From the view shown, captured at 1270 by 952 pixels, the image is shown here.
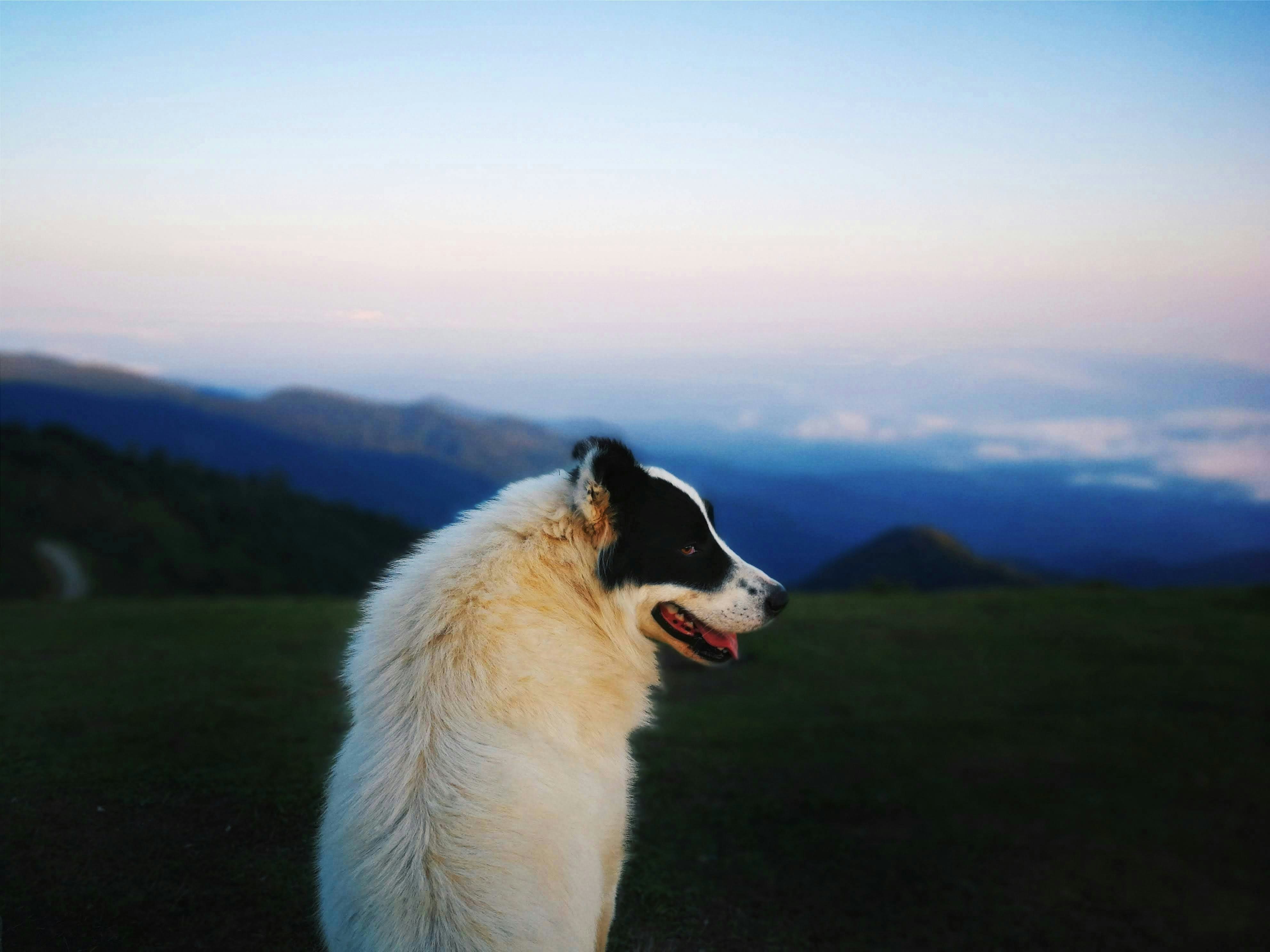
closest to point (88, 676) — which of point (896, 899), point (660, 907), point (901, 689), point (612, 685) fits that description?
point (660, 907)

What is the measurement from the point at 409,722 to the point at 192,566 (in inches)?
1316

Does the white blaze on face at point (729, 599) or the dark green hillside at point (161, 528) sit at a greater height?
the white blaze on face at point (729, 599)

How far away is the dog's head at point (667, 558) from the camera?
4.32 m

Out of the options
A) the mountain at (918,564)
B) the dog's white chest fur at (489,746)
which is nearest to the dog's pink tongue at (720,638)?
the dog's white chest fur at (489,746)

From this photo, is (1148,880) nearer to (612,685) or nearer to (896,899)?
(896,899)

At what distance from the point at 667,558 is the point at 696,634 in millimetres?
500

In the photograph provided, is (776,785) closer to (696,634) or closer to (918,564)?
(696,634)

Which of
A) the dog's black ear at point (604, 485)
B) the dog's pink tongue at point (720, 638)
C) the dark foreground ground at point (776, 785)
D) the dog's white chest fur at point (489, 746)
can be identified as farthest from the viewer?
the dark foreground ground at point (776, 785)

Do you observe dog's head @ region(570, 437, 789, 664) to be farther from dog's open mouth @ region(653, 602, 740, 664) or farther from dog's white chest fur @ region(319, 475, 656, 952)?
dog's white chest fur @ region(319, 475, 656, 952)

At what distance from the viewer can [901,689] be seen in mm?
11250

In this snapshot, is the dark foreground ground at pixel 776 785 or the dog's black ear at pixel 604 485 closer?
the dog's black ear at pixel 604 485

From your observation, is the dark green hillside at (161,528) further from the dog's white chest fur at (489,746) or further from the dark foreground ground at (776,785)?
the dog's white chest fur at (489,746)

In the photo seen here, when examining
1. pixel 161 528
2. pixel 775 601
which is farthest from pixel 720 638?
pixel 161 528

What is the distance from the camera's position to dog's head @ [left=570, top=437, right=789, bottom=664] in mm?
4324
